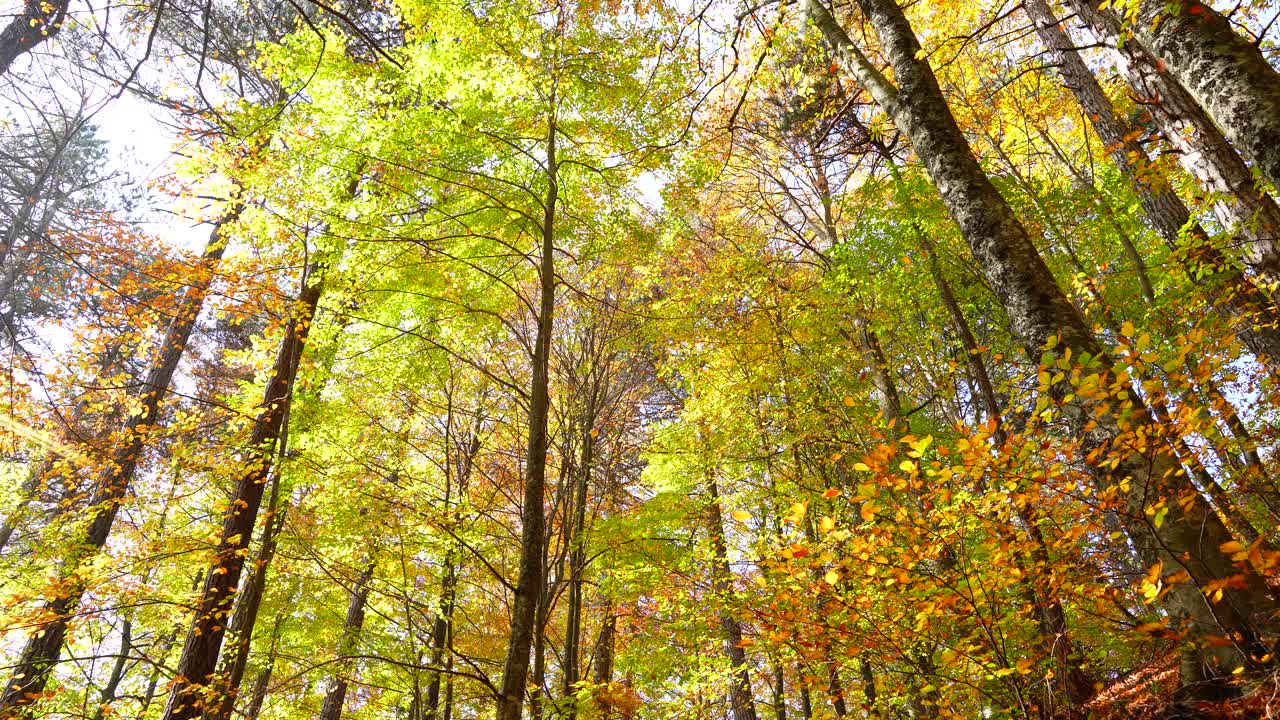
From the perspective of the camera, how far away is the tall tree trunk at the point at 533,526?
398cm

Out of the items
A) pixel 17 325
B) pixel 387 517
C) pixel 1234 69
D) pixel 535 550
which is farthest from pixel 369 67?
pixel 17 325

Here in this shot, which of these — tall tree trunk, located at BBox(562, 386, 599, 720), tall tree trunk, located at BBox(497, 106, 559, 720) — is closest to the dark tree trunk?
tall tree trunk, located at BBox(497, 106, 559, 720)

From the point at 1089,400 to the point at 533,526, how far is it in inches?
135

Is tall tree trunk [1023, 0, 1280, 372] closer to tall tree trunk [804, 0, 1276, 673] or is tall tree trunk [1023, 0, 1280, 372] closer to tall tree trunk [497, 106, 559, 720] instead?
tall tree trunk [804, 0, 1276, 673]

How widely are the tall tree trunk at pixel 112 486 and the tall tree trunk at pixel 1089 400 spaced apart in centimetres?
740

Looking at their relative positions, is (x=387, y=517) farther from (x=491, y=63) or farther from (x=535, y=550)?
(x=491, y=63)

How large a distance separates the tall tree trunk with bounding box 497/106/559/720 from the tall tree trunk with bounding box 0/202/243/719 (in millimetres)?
4393

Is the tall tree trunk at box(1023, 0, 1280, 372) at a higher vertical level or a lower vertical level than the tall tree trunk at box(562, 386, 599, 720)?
higher

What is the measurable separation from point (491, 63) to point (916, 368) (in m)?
6.32

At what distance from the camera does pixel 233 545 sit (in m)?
7.11

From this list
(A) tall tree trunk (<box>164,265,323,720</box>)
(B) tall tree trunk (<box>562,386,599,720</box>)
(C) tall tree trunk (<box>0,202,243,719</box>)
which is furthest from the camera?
(C) tall tree trunk (<box>0,202,243,719</box>)

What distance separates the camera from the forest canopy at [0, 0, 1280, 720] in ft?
9.77

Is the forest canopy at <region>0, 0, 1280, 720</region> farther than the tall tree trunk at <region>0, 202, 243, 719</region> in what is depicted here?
No

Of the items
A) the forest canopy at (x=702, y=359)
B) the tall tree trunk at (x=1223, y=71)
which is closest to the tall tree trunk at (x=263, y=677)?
the forest canopy at (x=702, y=359)
